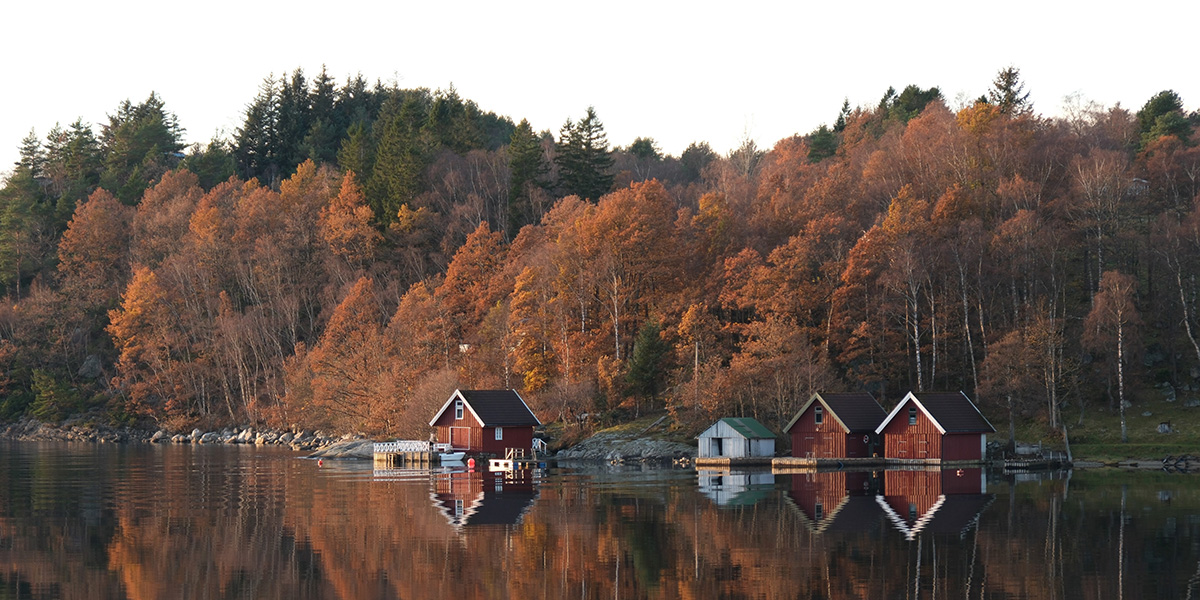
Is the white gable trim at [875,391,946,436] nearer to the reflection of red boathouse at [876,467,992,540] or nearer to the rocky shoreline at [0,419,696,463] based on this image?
the reflection of red boathouse at [876,467,992,540]

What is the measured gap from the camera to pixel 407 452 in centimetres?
7194

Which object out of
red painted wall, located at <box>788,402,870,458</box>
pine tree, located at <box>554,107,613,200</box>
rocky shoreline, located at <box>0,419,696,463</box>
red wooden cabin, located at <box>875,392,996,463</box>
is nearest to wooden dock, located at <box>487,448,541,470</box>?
rocky shoreline, located at <box>0,419,696,463</box>

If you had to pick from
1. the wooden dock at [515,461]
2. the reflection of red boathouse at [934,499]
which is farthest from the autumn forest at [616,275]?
the reflection of red boathouse at [934,499]

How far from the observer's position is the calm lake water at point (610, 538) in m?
27.8

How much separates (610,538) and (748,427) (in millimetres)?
32708

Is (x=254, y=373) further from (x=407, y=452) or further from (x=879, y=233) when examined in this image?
(x=879, y=233)

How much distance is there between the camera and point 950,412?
62.7 meters

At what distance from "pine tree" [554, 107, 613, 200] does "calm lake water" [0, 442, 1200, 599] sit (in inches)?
2055

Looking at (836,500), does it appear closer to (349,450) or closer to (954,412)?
(954,412)

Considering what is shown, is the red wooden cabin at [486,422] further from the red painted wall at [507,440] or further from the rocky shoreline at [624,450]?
the rocky shoreline at [624,450]

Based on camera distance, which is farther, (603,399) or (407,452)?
(603,399)

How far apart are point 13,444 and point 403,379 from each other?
40.1 metres

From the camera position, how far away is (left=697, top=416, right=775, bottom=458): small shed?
66.4 metres

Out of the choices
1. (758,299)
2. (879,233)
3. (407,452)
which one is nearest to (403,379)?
(407,452)
